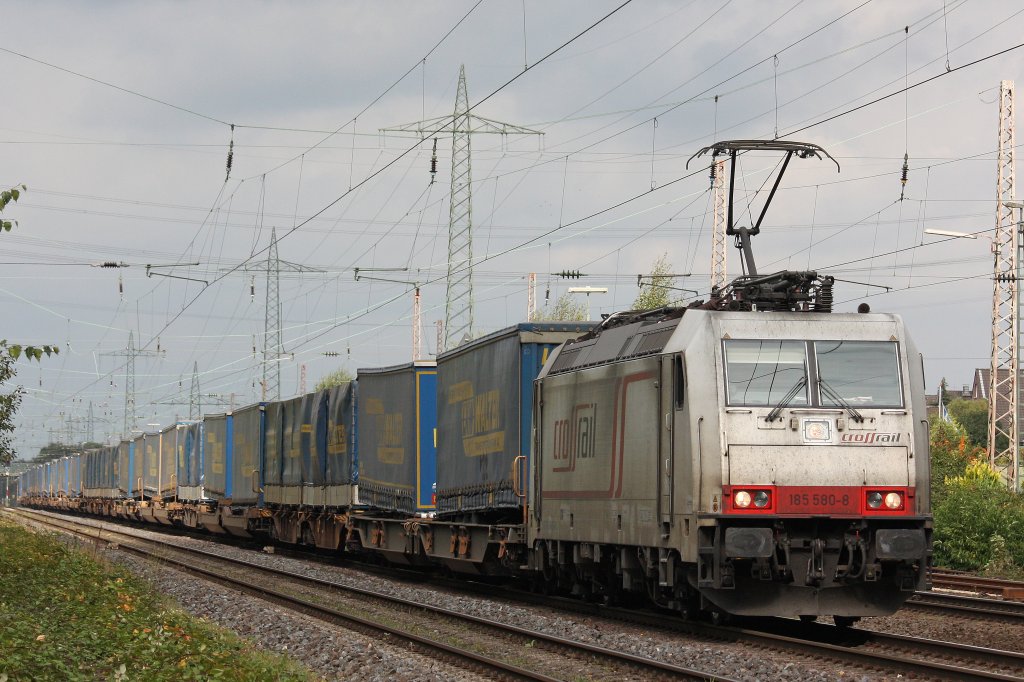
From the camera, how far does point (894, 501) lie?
1363cm

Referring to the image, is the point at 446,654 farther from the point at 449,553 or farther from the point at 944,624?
the point at 449,553

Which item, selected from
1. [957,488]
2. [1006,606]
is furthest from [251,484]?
[1006,606]

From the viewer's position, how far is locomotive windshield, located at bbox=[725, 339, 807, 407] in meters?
13.8

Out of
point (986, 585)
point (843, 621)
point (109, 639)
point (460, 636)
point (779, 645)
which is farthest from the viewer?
point (986, 585)

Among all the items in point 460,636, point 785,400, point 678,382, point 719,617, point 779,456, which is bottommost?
point 460,636

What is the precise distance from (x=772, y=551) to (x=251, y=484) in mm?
26832

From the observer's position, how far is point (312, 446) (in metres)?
31.4

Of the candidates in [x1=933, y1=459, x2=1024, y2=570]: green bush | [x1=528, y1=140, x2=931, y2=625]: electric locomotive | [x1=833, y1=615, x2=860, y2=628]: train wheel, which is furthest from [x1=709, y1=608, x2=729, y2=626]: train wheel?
[x1=933, y1=459, x2=1024, y2=570]: green bush

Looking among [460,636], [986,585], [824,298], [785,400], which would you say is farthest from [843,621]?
[986,585]

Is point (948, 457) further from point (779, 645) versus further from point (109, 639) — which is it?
point (109, 639)

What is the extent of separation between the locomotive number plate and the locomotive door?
1205 millimetres

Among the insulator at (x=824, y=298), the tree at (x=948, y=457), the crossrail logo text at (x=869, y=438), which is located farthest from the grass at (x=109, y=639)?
the tree at (x=948, y=457)

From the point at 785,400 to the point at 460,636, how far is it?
14.8 feet

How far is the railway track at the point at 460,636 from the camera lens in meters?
12.1
